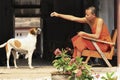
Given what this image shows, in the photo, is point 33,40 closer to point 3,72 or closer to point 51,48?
point 3,72

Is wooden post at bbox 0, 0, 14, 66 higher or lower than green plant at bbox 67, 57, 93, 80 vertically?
lower

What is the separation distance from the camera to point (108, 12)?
42.2 ft

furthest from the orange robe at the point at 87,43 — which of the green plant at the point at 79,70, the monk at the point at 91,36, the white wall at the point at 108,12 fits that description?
the green plant at the point at 79,70

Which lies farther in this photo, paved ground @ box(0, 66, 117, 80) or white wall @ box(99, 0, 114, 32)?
white wall @ box(99, 0, 114, 32)

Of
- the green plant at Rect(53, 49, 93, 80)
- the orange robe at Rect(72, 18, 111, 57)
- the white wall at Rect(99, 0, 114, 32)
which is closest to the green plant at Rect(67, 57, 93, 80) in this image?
the green plant at Rect(53, 49, 93, 80)

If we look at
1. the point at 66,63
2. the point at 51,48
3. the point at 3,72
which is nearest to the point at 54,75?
the point at 66,63

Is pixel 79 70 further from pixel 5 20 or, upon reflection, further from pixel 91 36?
pixel 5 20

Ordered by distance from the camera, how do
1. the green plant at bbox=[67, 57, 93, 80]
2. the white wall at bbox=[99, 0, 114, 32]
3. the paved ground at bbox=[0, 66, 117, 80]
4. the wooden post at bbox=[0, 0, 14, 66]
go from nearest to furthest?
the green plant at bbox=[67, 57, 93, 80]
the paved ground at bbox=[0, 66, 117, 80]
the white wall at bbox=[99, 0, 114, 32]
the wooden post at bbox=[0, 0, 14, 66]

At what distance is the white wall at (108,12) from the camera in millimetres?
12789

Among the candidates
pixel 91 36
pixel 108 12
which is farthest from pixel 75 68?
pixel 108 12

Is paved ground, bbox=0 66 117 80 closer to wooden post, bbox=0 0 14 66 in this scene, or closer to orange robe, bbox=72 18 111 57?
orange robe, bbox=72 18 111 57

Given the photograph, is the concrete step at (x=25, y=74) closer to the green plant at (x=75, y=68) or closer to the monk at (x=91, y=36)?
the monk at (x=91, y=36)

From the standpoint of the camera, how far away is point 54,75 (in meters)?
8.48

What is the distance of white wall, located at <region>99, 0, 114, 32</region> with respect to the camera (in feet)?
42.0
